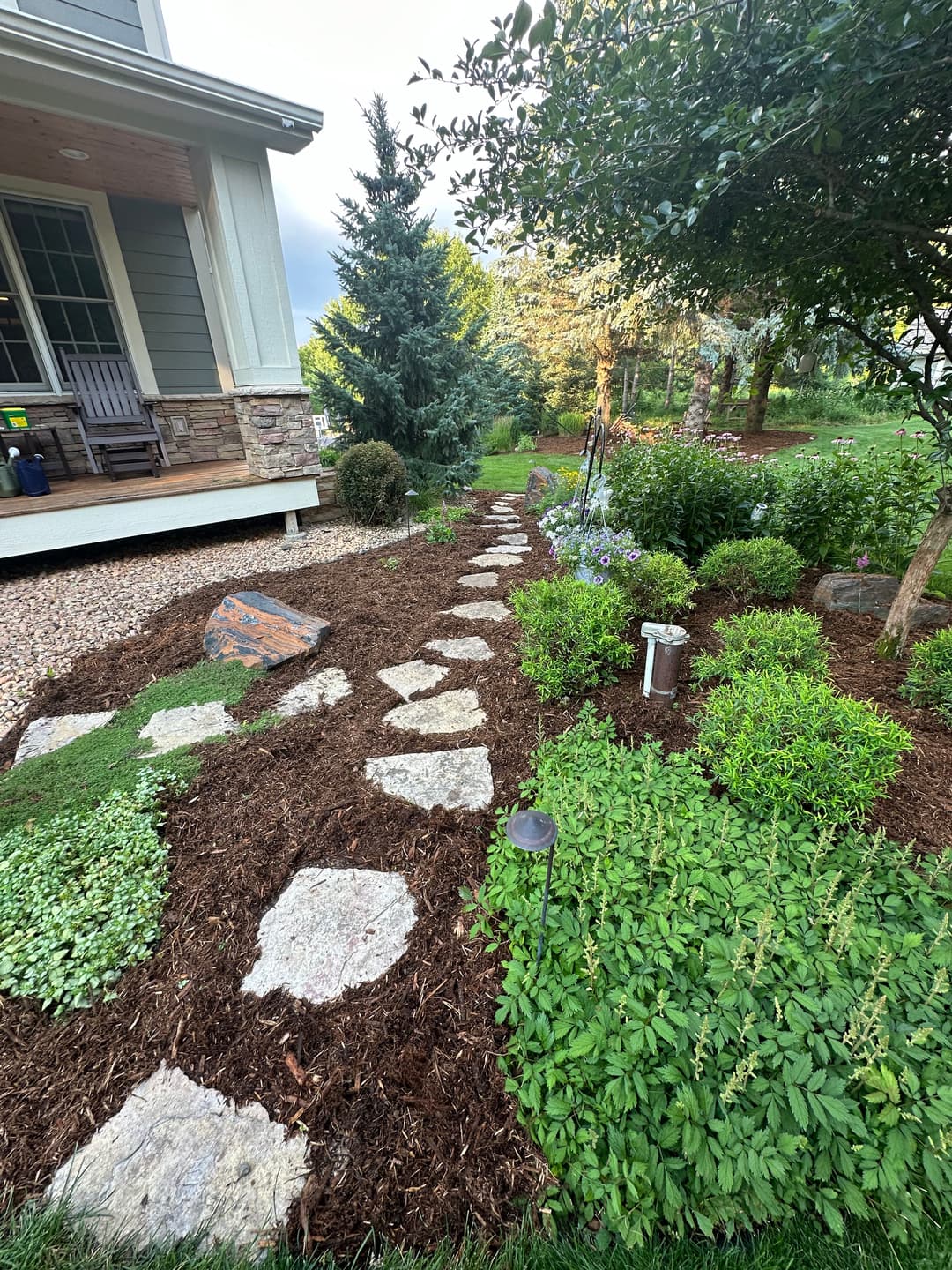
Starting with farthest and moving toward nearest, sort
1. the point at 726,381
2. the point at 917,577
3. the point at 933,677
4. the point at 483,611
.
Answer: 1. the point at 726,381
2. the point at 483,611
3. the point at 917,577
4. the point at 933,677

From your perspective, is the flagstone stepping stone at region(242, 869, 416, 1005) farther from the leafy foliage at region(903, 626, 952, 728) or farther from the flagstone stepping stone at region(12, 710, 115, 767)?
the leafy foliage at region(903, 626, 952, 728)

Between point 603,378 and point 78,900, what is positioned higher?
point 603,378

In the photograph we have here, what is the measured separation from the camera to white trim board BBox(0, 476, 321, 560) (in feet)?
13.3

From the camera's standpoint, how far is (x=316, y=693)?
8.29 ft

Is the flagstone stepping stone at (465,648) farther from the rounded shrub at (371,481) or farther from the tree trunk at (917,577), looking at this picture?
the rounded shrub at (371,481)

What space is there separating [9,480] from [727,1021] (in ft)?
20.1

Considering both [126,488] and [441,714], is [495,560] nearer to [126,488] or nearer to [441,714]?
[441,714]

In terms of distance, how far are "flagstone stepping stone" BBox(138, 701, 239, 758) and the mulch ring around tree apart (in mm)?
115

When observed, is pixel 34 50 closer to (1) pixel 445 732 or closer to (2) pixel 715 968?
(1) pixel 445 732

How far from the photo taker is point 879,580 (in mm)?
2686

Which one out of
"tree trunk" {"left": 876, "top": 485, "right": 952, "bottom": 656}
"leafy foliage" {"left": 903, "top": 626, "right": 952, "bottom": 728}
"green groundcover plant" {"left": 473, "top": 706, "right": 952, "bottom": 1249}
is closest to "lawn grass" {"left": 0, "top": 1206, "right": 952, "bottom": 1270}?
"green groundcover plant" {"left": 473, "top": 706, "right": 952, "bottom": 1249}

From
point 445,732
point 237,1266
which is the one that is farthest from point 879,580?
point 237,1266

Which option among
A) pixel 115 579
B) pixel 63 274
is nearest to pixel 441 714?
pixel 115 579

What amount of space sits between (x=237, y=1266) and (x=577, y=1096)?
650 mm
